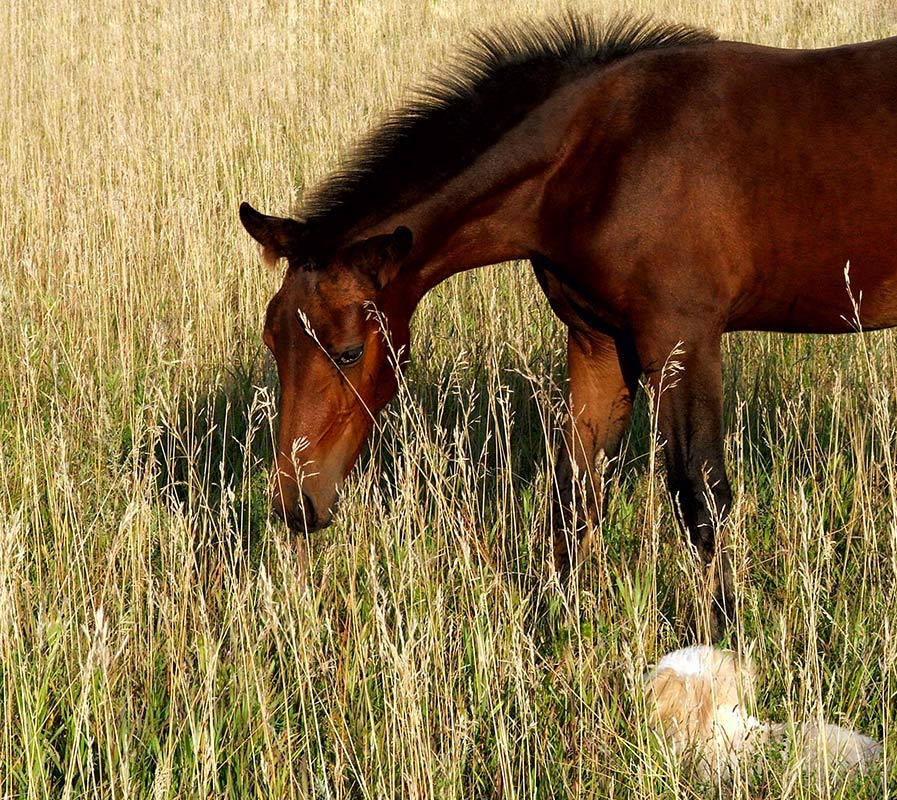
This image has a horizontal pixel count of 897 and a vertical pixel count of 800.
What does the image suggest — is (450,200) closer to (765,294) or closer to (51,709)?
(765,294)

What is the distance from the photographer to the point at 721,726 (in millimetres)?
2168

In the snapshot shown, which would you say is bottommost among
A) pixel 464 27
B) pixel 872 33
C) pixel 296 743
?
pixel 296 743

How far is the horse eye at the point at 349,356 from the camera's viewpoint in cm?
295

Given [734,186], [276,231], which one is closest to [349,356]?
[276,231]

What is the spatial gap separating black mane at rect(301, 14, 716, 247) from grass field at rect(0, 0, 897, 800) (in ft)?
1.90

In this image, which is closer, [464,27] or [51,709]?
[51,709]

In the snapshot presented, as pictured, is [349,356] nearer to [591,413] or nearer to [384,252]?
[384,252]

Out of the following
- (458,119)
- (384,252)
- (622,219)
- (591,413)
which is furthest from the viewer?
(591,413)

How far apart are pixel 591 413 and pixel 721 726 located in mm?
1485

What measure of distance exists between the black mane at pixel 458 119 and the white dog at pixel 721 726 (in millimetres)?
1512

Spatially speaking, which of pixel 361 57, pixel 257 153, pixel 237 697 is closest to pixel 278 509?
pixel 237 697

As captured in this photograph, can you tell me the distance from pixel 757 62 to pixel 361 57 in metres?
6.60

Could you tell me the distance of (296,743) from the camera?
2.38m

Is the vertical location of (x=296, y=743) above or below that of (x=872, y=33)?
below
